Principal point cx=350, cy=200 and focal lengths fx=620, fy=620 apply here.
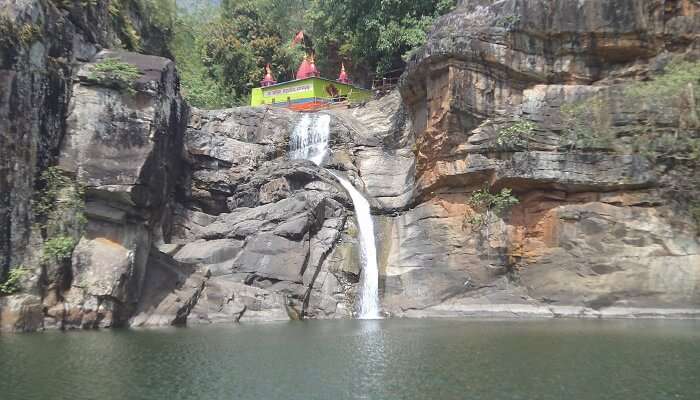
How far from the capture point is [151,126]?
20.4 m

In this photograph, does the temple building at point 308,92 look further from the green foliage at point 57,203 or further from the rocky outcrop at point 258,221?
the green foliage at point 57,203

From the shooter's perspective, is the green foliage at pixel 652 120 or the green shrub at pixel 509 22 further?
the green shrub at pixel 509 22

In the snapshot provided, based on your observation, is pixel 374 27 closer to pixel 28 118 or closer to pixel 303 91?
pixel 303 91

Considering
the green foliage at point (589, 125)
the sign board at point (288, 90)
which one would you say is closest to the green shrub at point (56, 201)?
the green foliage at point (589, 125)

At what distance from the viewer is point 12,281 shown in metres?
17.4

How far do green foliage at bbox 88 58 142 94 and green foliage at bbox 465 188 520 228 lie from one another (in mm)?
12579

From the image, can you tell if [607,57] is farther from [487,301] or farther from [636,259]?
[487,301]

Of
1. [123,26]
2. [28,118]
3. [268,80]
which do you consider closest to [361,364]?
[28,118]

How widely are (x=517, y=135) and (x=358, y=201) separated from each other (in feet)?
22.8

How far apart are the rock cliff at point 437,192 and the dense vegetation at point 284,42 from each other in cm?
1072

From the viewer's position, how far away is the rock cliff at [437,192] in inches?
740

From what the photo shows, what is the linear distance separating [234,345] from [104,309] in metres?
6.36

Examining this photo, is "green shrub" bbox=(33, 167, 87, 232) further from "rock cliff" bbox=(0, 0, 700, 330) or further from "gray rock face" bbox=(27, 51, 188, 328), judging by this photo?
"gray rock face" bbox=(27, 51, 188, 328)

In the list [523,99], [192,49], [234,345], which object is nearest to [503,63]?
[523,99]
